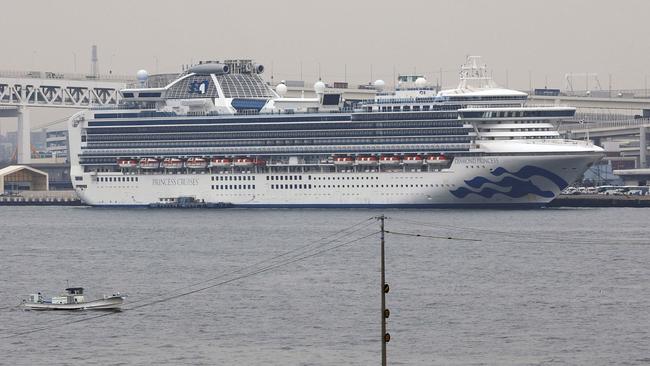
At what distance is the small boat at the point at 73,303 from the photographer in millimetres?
57875

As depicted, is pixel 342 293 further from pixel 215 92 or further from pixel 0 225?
pixel 215 92

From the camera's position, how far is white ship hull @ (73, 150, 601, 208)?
109000mm

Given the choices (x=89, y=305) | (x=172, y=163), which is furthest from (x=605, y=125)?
(x=89, y=305)

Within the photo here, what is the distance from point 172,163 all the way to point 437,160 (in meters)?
21.9

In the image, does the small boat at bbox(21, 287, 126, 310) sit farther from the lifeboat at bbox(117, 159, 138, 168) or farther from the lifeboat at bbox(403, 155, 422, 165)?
the lifeboat at bbox(117, 159, 138, 168)

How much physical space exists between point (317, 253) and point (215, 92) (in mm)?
50566

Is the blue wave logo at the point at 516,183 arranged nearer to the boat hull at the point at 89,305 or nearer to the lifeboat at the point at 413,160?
the lifeboat at the point at 413,160

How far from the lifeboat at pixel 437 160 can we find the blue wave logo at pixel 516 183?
7.16 feet

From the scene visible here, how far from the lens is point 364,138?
11750cm

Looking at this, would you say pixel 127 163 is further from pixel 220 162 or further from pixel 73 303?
pixel 73 303

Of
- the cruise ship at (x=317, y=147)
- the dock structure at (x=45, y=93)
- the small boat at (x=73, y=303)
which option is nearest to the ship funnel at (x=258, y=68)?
the cruise ship at (x=317, y=147)

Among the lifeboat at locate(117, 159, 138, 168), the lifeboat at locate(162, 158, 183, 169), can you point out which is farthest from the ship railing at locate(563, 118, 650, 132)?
the lifeboat at locate(117, 159, 138, 168)

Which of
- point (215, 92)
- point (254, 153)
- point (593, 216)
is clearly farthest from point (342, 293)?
point (215, 92)

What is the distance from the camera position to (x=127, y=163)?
413 feet
